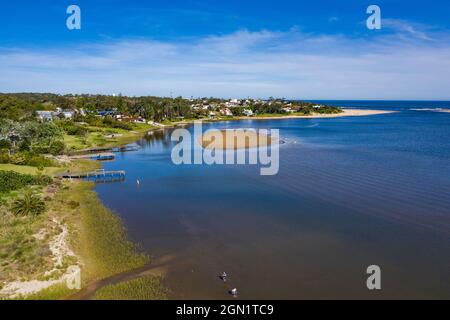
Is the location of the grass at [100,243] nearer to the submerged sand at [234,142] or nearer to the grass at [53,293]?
the grass at [53,293]

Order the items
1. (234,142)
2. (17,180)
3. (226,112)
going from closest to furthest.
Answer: (17,180), (234,142), (226,112)

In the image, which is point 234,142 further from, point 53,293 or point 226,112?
point 226,112

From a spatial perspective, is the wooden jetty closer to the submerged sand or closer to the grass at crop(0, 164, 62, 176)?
the grass at crop(0, 164, 62, 176)

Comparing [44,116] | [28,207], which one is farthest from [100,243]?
[44,116]

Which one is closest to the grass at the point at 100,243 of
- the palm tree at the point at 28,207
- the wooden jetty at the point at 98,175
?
the palm tree at the point at 28,207

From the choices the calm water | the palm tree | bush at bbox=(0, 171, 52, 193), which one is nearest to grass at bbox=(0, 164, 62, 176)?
bush at bbox=(0, 171, 52, 193)
